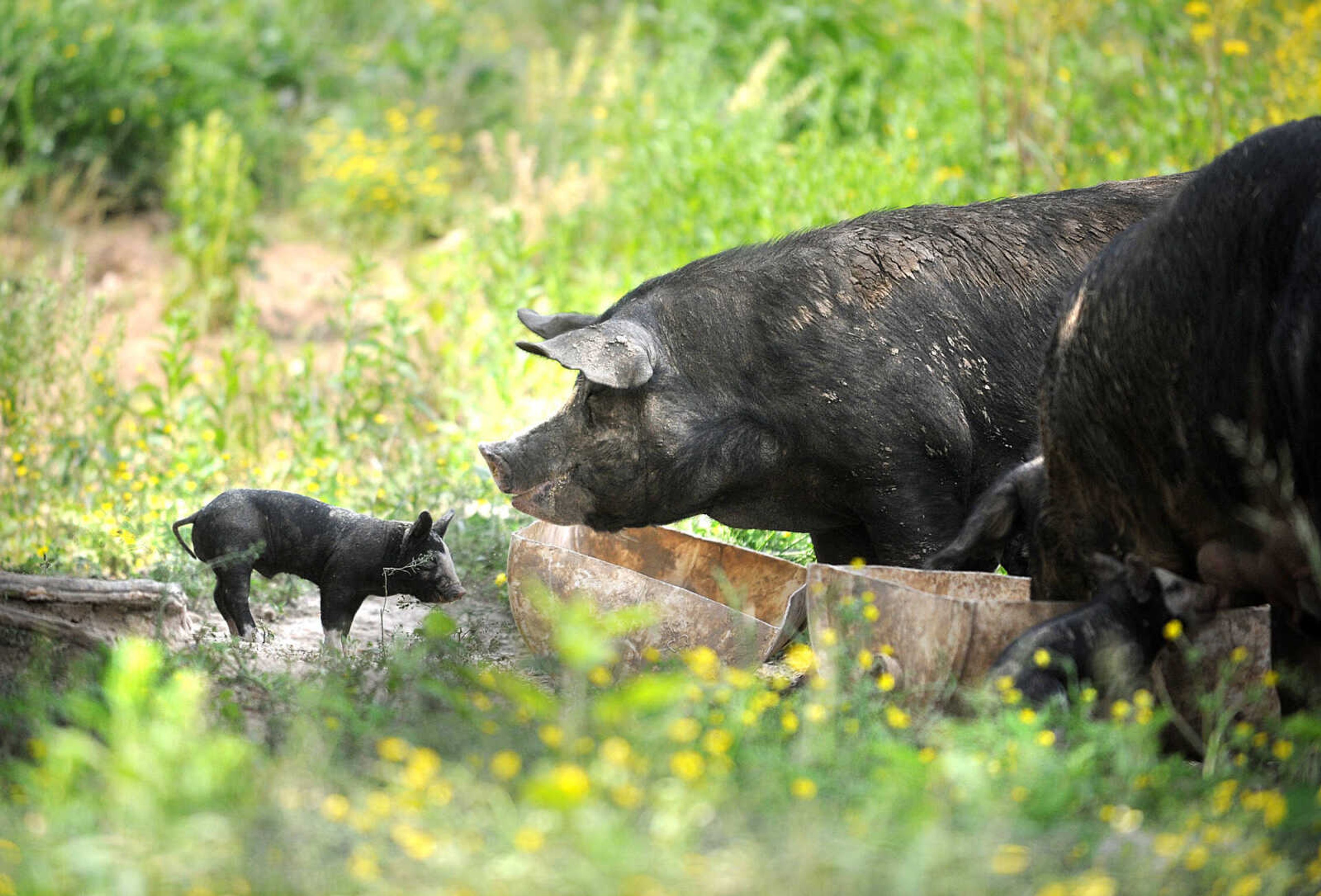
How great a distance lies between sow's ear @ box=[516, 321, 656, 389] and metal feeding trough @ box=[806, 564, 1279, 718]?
109 centimetres

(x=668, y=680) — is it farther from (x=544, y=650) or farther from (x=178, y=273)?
(x=178, y=273)

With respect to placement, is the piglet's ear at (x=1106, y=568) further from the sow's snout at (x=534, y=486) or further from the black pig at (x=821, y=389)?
the sow's snout at (x=534, y=486)

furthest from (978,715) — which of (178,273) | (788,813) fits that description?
(178,273)

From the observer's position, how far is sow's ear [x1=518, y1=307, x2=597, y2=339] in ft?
17.4

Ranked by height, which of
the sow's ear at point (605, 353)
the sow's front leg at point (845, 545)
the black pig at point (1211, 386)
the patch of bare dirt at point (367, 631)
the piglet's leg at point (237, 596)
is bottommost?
the patch of bare dirt at point (367, 631)

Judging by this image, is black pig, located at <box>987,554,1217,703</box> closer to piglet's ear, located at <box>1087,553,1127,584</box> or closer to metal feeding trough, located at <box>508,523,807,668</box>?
piglet's ear, located at <box>1087,553,1127,584</box>

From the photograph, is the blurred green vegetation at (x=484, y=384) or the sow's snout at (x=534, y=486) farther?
the sow's snout at (x=534, y=486)

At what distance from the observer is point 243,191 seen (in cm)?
963

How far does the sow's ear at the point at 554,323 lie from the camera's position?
530 centimetres

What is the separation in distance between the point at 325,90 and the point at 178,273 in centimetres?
306

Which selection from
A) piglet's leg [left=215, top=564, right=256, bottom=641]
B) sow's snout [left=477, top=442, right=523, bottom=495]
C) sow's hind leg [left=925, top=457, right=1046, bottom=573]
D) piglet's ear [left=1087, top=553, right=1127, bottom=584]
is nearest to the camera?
piglet's ear [left=1087, top=553, right=1127, bottom=584]

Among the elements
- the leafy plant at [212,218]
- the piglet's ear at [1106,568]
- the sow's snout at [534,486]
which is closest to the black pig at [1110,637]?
the piglet's ear at [1106,568]

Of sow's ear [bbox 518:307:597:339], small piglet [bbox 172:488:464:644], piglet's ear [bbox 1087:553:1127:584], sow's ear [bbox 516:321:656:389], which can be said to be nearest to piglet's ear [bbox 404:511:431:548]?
small piglet [bbox 172:488:464:644]

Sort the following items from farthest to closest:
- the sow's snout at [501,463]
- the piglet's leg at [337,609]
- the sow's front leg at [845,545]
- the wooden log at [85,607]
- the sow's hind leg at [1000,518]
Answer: the sow's front leg at [845,545] → the sow's snout at [501,463] → the piglet's leg at [337,609] → the sow's hind leg at [1000,518] → the wooden log at [85,607]
